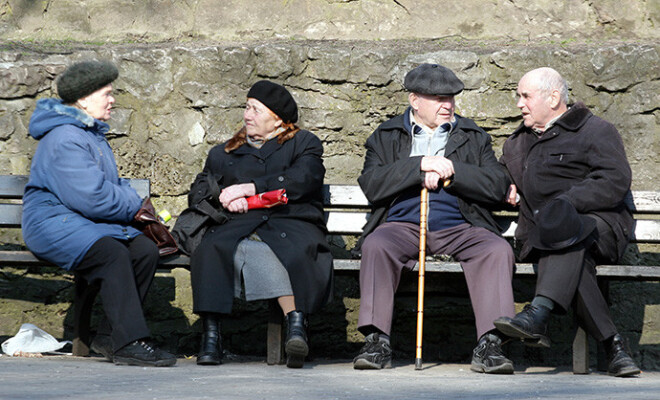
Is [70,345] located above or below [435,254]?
below

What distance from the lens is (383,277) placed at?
16.1 ft

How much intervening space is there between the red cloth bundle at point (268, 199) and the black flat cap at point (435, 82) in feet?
2.84

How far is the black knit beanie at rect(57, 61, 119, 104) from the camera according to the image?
513cm

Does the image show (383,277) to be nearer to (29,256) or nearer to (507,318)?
(507,318)

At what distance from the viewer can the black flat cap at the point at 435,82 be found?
Answer: 209 inches

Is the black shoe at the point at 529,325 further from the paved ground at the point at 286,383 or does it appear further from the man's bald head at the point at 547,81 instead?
the man's bald head at the point at 547,81

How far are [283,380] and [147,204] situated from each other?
1.38m

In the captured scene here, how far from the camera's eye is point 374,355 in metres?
4.74

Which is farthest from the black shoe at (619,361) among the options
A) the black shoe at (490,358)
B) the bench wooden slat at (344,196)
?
the bench wooden slat at (344,196)

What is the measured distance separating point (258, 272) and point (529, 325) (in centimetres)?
130

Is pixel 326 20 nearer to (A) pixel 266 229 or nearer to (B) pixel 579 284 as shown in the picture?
(A) pixel 266 229

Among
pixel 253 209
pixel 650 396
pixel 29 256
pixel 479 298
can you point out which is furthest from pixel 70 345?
pixel 650 396

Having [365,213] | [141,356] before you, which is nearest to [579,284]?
[365,213]

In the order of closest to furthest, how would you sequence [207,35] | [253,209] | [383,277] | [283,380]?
[283,380] → [383,277] → [253,209] → [207,35]
